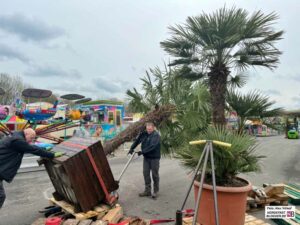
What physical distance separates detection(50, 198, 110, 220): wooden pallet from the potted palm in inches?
62.7

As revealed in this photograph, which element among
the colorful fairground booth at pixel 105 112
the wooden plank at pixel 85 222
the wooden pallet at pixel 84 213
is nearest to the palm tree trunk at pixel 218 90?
the wooden pallet at pixel 84 213

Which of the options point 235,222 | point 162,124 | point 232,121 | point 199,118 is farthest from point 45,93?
point 235,222

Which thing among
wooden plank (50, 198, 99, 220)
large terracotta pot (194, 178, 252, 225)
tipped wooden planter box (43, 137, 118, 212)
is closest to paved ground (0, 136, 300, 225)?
wooden plank (50, 198, 99, 220)

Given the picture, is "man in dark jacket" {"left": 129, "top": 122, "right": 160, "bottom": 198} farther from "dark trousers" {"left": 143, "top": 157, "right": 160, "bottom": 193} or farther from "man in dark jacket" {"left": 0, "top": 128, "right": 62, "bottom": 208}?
"man in dark jacket" {"left": 0, "top": 128, "right": 62, "bottom": 208}

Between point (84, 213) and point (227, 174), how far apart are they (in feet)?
7.89

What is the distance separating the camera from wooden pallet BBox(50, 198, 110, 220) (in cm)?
414

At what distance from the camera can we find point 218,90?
6184mm

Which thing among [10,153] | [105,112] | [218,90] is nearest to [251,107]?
[218,90]

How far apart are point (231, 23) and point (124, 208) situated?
15.1 feet

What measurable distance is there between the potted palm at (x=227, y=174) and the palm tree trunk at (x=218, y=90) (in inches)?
65.7

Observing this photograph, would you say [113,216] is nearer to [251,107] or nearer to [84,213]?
[84,213]

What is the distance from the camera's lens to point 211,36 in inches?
234

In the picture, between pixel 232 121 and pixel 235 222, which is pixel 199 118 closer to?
pixel 232 121

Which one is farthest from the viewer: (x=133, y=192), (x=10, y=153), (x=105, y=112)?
(x=105, y=112)
